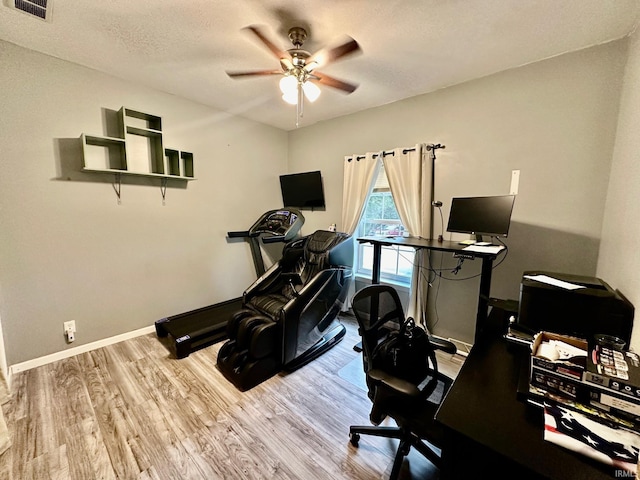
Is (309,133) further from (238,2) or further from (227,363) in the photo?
(227,363)

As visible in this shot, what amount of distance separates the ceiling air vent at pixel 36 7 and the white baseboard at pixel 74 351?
8.79 feet

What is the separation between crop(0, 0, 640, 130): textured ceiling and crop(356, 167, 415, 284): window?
1.21 m

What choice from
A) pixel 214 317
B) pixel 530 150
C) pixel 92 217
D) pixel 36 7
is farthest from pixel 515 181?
pixel 92 217

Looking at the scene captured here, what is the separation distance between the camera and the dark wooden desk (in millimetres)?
700

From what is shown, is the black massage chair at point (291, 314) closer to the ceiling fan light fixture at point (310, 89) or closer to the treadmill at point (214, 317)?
the treadmill at point (214, 317)

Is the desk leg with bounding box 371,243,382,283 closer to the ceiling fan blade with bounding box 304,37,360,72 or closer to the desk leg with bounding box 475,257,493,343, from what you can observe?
the desk leg with bounding box 475,257,493,343

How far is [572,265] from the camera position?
204 centimetres

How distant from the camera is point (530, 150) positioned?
2.17 meters

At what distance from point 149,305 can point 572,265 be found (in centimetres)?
408

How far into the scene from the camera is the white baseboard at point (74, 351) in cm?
218

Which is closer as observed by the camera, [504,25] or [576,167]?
[504,25]

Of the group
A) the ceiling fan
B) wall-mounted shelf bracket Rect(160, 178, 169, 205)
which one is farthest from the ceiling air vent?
wall-mounted shelf bracket Rect(160, 178, 169, 205)

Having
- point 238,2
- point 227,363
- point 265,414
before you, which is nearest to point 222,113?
point 238,2

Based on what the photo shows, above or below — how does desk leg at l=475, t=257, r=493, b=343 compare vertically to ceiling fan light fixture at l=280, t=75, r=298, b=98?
below
